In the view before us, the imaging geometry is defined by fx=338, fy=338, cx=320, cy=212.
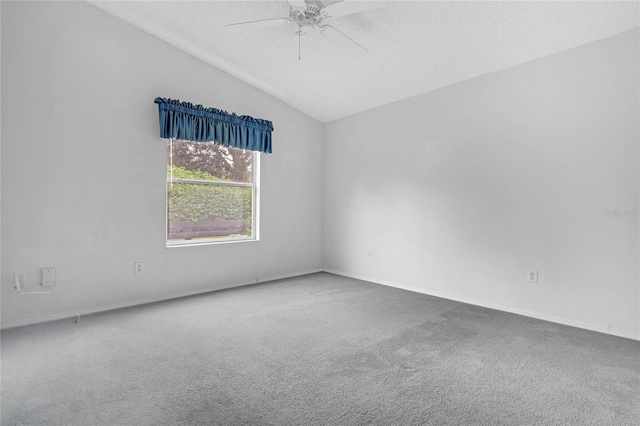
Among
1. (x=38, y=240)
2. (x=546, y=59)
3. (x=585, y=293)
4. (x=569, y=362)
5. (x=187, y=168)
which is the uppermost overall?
(x=546, y=59)

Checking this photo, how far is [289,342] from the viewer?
2.62 metres

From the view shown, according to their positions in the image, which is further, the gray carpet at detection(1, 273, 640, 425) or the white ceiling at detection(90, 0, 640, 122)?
the white ceiling at detection(90, 0, 640, 122)

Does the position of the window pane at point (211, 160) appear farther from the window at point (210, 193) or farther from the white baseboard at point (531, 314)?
the white baseboard at point (531, 314)

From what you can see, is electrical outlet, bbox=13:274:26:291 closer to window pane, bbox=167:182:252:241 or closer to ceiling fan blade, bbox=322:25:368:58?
window pane, bbox=167:182:252:241

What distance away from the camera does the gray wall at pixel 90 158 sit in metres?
2.88

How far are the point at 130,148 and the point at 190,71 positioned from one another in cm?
A: 114

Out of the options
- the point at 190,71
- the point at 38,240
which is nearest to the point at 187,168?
the point at 190,71

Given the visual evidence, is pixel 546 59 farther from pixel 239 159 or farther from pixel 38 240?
pixel 38 240

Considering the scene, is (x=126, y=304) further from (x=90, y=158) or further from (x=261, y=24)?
(x=261, y=24)

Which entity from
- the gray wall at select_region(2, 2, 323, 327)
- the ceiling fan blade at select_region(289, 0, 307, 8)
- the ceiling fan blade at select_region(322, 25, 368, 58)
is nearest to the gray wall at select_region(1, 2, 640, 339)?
the gray wall at select_region(2, 2, 323, 327)

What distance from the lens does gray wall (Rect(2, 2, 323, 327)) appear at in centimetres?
288

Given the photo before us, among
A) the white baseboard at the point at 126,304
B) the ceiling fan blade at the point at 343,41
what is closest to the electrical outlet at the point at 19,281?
the white baseboard at the point at 126,304

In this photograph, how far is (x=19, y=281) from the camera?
9.56 feet

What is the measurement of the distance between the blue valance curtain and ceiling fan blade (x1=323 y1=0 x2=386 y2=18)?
2030mm
